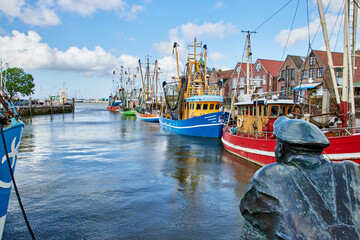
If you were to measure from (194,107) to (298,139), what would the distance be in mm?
26880

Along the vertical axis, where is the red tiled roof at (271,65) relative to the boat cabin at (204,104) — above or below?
above

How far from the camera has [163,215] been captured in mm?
8070

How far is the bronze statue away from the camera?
4.73 feet

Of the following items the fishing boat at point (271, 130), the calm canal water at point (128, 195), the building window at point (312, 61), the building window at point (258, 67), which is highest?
the building window at point (258, 67)

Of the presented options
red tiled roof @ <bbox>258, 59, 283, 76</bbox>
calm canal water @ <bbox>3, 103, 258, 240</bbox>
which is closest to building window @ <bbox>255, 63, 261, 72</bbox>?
red tiled roof @ <bbox>258, 59, 283, 76</bbox>

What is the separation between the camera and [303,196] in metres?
1.50

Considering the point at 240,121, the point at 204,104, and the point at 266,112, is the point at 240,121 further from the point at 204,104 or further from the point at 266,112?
the point at 204,104

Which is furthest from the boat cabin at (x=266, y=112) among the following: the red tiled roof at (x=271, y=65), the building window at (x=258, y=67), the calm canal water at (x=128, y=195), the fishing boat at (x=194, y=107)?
the building window at (x=258, y=67)

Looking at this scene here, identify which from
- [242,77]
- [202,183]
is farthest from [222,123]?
[242,77]

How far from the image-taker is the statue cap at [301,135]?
5.19ft

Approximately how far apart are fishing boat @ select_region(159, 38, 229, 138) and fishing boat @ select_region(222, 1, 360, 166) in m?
5.18

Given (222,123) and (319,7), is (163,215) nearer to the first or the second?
(319,7)

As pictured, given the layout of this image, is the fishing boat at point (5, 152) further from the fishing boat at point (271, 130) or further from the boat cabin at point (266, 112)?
the boat cabin at point (266, 112)

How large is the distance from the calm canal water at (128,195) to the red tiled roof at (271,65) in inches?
1442
